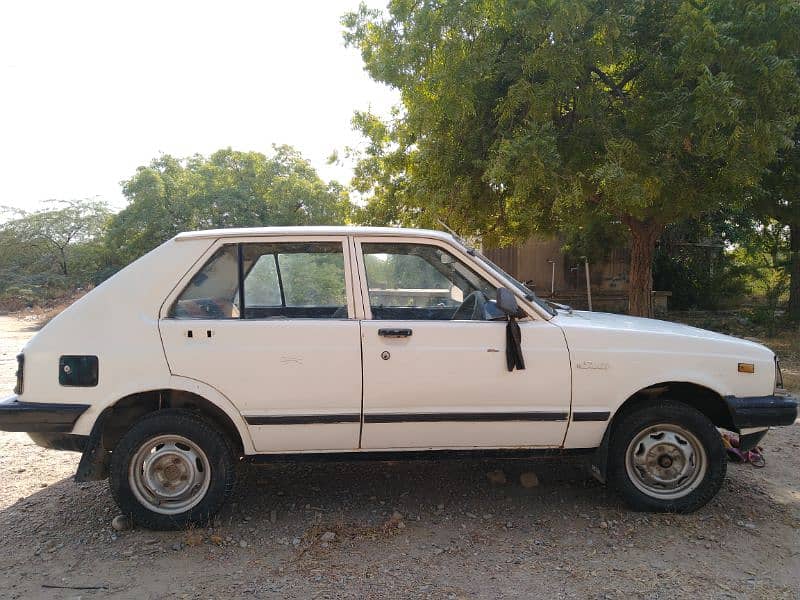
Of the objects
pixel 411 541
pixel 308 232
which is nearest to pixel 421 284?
pixel 308 232

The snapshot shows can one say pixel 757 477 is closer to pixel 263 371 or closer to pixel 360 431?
pixel 360 431

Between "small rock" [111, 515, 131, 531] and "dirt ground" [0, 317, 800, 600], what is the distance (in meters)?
0.03

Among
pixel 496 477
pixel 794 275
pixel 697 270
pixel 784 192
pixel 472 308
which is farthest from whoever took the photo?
pixel 697 270

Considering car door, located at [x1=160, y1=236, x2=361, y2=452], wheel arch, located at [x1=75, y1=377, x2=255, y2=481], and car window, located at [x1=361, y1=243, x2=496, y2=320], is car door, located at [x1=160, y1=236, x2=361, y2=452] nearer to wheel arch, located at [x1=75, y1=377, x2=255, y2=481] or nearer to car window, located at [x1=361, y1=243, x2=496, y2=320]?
wheel arch, located at [x1=75, y1=377, x2=255, y2=481]

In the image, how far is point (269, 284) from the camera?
412cm

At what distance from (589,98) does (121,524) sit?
801 centimetres

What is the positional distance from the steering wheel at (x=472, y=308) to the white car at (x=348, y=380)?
0.02m

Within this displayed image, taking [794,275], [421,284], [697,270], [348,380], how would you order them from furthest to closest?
[697,270], [794,275], [421,284], [348,380]

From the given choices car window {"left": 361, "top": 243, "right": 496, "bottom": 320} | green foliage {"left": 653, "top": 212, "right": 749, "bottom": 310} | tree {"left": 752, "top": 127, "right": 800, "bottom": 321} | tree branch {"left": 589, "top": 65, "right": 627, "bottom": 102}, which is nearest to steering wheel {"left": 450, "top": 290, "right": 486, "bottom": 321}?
car window {"left": 361, "top": 243, "right": 496, "bottom": 320}

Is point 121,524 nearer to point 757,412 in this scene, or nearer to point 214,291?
point 214,291

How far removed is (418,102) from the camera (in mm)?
9383

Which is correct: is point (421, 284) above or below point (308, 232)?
below

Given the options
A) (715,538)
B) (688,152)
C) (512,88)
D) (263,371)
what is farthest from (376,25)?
(715,538)

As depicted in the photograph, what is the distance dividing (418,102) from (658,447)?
6916mm
